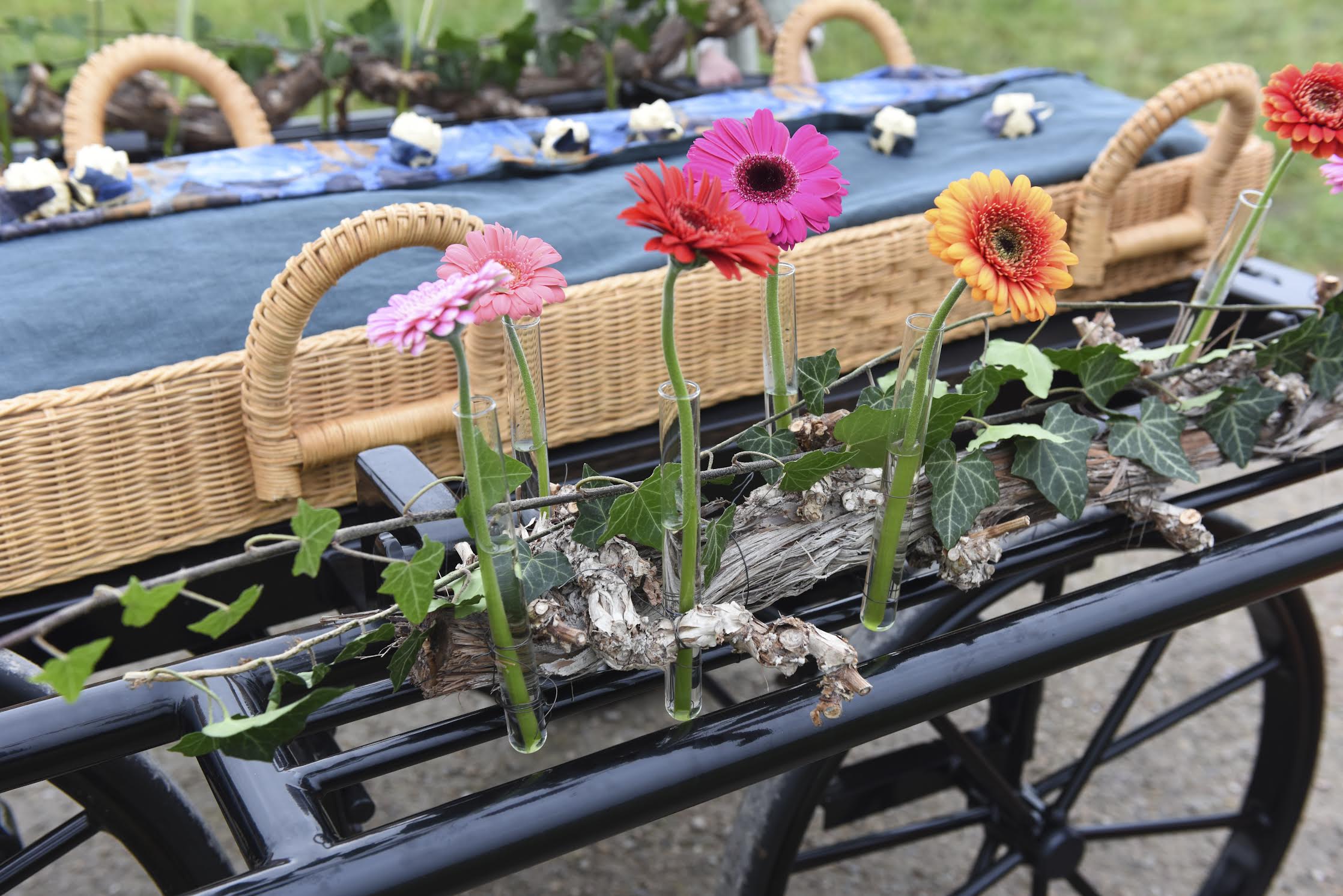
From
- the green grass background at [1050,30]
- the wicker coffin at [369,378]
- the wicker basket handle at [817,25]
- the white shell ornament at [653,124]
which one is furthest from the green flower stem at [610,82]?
the green grass background at [1050,30]

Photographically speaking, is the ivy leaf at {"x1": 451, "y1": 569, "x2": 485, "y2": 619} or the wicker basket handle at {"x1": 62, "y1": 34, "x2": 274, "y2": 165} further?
the wicker basket handle at {"x1": 62, "y1": 34, "x2": 274, "y2": 165}

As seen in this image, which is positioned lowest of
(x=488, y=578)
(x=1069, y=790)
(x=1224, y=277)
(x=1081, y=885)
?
(x=1081, y=885)

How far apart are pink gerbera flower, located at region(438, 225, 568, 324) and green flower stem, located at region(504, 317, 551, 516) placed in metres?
0.03

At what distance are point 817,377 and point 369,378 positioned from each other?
1.49 feet

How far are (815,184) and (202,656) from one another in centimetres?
41

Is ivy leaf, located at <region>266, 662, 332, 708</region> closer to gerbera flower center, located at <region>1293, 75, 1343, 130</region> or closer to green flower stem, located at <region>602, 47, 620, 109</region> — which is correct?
gerbera flower center, located at <region>1293, 75, 1343, 130</region>

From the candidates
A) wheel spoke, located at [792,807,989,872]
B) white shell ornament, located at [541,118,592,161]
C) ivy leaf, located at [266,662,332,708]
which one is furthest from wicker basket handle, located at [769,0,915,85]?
ivy leaf, located at [266,662,332,708]

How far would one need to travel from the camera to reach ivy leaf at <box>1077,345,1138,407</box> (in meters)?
0.76

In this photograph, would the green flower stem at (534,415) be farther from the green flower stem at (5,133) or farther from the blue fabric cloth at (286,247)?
the green flower stem at (5,133)

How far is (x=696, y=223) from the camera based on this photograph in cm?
46

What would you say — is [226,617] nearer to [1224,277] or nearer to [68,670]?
[68,670]

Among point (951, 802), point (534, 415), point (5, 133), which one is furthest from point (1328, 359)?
point (5, 133)

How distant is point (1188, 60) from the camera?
14.3ft

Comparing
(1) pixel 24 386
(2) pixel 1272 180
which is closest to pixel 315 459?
(1) pixel 24 386
